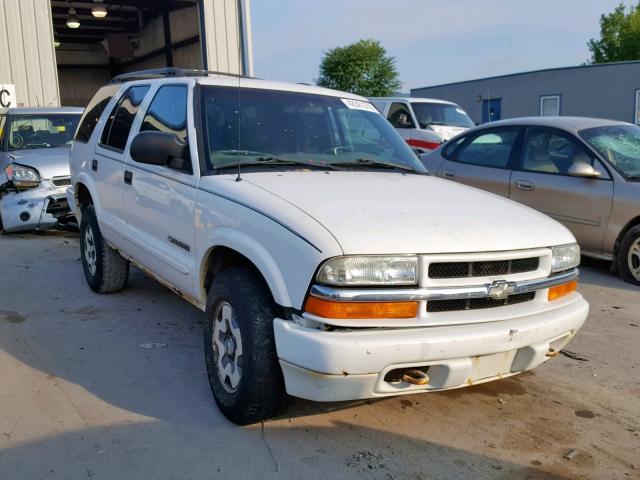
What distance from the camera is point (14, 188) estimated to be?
26.4ft

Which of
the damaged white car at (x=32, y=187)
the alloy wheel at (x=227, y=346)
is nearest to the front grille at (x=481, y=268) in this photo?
the alloy wheel at (x=227, y=346)

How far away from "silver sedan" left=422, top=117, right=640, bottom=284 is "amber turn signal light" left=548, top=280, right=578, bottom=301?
298cm

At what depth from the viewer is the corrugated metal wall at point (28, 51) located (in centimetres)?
1349

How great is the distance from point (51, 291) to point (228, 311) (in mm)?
3125

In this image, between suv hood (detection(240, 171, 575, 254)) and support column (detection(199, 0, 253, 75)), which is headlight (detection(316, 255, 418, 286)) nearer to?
suv hood (detection(240, 171, 575, 254))

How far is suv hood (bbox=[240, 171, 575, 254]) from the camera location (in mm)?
2727

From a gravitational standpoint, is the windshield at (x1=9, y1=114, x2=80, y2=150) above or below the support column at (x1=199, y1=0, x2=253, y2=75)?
below

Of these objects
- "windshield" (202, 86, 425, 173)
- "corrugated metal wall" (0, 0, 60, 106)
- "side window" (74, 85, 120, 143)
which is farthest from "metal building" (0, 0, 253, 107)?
"windshield" (202, 86, 425, 173)

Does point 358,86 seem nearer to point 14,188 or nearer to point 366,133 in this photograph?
point 14,188

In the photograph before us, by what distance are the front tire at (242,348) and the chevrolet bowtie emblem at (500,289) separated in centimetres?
98

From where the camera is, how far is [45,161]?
323 inches

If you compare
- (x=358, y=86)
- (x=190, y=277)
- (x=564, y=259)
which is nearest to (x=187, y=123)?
(x=190, y=277)

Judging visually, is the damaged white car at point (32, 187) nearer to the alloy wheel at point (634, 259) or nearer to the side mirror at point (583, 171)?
the side mirror at point (583, 171)

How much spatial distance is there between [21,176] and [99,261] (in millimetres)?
3477
